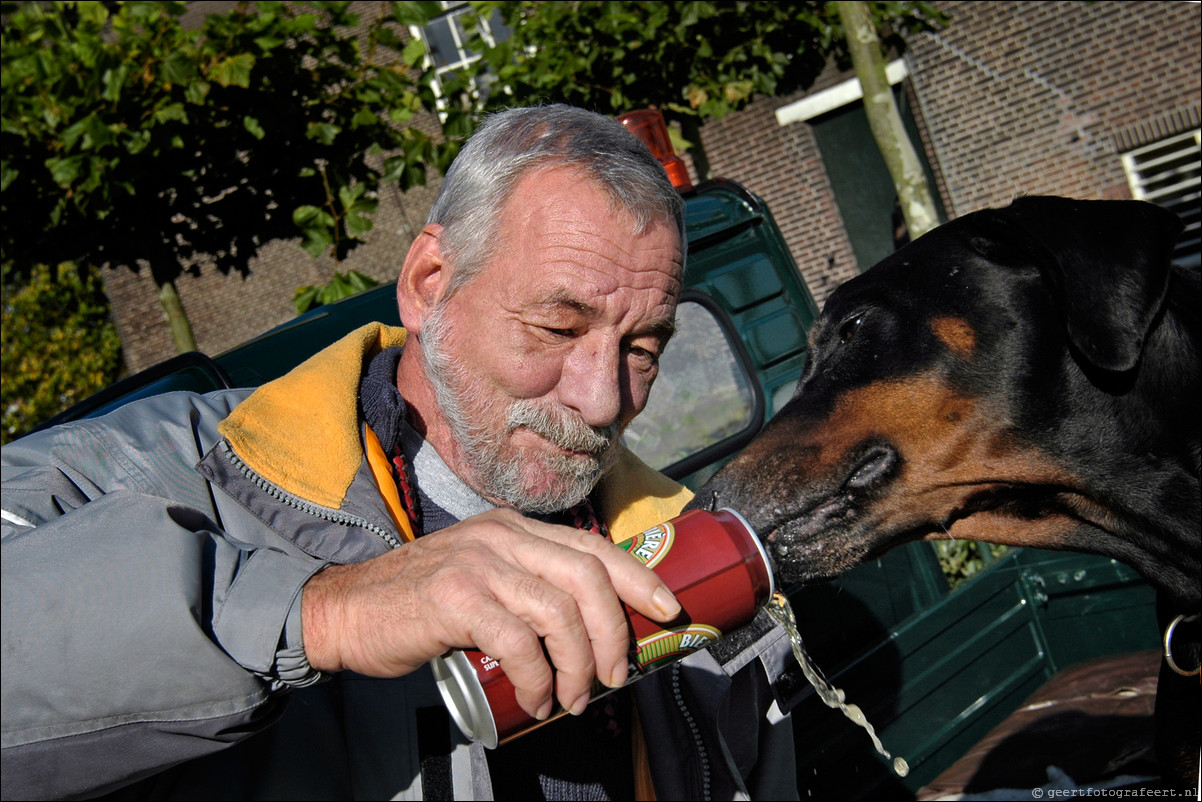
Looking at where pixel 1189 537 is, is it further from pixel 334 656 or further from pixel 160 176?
pixel 160 176

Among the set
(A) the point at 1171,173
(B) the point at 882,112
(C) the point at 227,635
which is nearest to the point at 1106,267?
(C) the point at 227,635

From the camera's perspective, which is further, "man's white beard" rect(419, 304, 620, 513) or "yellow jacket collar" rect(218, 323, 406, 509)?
"man's white beard" rect(419, 304, 620, 513)

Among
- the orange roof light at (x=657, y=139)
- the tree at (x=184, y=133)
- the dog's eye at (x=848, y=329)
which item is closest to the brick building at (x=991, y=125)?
the tree at (x=184, y=133)

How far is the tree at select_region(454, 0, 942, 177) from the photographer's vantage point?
277 inches

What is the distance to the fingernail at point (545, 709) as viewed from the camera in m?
1.25

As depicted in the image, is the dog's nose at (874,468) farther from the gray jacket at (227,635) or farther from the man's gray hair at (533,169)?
Result: the man's gray hair at (533,169)

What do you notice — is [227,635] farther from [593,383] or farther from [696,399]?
[696,399]

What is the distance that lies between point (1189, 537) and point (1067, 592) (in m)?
2.53

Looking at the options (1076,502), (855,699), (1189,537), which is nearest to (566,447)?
(1076,502)

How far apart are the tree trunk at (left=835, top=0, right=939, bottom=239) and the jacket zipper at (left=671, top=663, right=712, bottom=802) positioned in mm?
5056

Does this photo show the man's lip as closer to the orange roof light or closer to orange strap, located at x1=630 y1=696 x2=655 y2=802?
orange strap, located at x1=630 y1=696 x2=655 y2=802

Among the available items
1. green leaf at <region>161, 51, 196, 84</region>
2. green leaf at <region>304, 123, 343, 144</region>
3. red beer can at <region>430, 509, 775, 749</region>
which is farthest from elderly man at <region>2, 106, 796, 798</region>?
green leaf at <region>304, 123, 343, 144</region>

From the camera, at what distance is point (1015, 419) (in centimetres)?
215

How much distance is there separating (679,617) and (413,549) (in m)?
0.44
